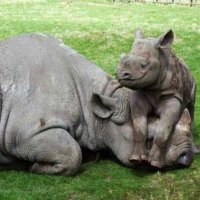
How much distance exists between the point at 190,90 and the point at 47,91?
154 centimetres

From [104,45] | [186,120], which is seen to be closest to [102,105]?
[186,120]

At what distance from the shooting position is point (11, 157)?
6.89 metres

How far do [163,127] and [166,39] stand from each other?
894mm

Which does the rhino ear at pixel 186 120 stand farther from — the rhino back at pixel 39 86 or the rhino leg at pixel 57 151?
the rhino leg at pixel 57 151

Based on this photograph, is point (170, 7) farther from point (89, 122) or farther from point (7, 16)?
point (89, 122)

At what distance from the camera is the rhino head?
6473mm

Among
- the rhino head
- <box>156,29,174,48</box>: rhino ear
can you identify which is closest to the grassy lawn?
the rhino head

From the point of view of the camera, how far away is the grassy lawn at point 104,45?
21.0ft

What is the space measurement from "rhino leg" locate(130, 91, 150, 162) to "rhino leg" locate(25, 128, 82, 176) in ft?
1.93

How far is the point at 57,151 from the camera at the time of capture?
6641mm

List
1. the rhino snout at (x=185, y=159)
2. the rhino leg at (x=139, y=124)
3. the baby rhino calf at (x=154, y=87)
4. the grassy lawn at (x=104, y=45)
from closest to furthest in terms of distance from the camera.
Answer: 1. the grassy lawn at (x=104, y=45)
2. the baby rhino calf at (x=154, y=87)
3. the rhino leg at (x=139, y=124)
4. the rhino snout at (x=185, y=159)

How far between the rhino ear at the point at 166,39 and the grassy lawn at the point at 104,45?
132cm

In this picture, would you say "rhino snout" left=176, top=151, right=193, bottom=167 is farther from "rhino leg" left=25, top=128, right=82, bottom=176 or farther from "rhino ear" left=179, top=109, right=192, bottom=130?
"rhino leg" left=25, top=128, right=82, bottom=176

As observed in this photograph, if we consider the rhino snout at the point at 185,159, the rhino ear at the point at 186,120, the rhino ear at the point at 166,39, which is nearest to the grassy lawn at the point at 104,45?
the rhino snout at the point at 185,159
